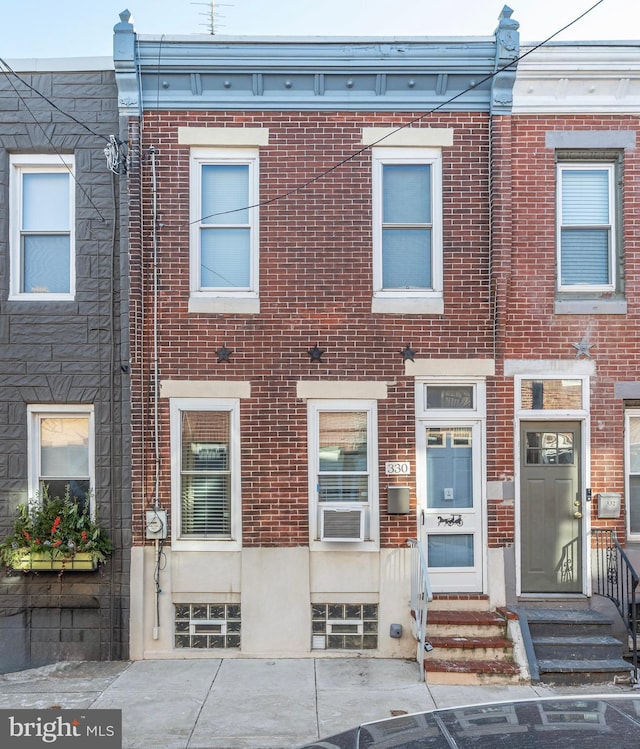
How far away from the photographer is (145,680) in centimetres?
678

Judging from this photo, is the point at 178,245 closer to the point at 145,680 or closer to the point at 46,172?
the point at 46,172

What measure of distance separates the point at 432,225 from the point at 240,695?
5.58 meters

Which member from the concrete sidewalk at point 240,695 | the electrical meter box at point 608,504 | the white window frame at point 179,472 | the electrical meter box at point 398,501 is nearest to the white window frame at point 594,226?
the electrical meter box at point 608,504

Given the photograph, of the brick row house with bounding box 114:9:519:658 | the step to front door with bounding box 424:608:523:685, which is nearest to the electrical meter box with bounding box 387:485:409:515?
the brick row house with bounding box 114:9:519:658

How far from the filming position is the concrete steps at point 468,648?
662cm

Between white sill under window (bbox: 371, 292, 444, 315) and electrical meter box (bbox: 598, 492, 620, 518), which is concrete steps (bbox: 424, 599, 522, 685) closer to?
electrical meter box (bbox: 598, 492, 620, 518)

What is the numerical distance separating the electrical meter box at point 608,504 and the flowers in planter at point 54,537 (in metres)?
5.71

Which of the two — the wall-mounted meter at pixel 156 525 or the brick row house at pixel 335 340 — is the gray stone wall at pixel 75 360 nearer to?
the brick row house at pixel 335 340

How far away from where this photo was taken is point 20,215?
783 cm

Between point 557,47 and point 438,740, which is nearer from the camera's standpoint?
point 438,740

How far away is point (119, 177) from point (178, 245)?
3.47ft

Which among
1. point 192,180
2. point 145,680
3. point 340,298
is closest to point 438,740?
point 145,680

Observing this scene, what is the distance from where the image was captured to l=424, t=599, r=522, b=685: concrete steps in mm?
6621

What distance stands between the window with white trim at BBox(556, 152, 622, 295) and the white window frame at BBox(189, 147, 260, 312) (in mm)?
3678
